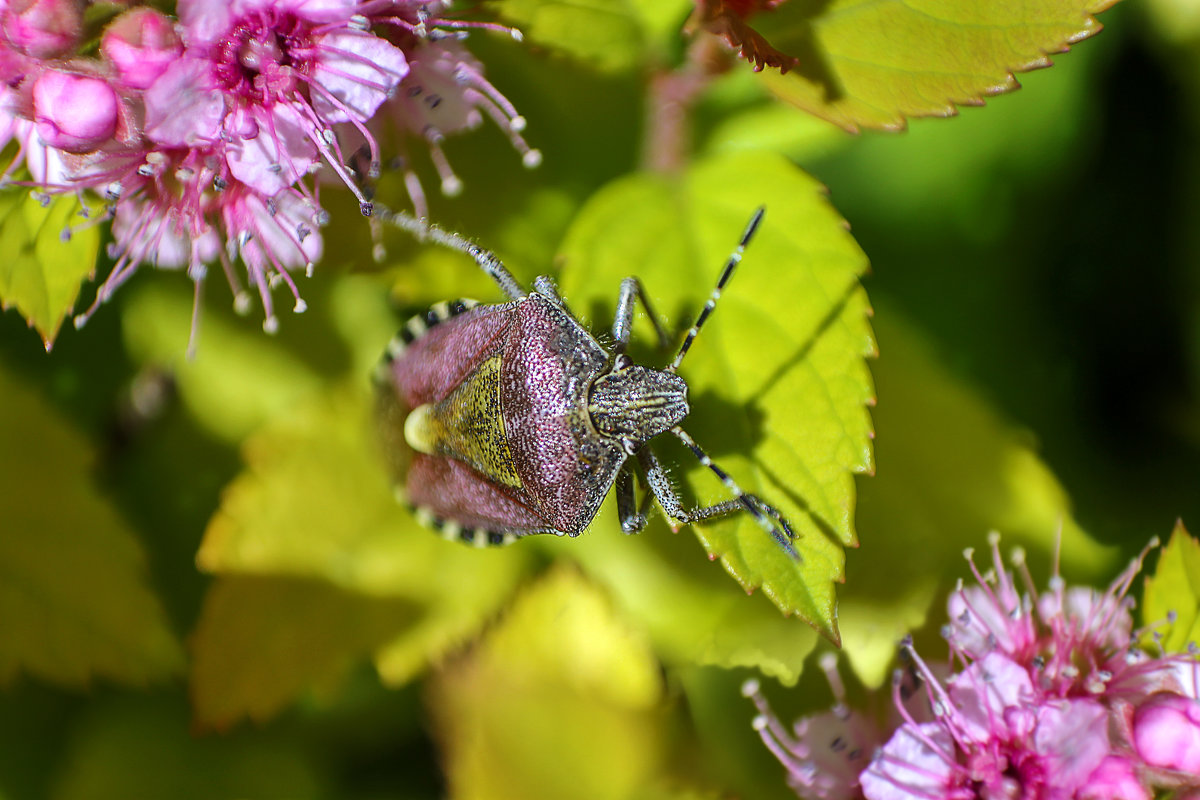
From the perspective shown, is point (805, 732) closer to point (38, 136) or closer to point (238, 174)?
point (238, 174)

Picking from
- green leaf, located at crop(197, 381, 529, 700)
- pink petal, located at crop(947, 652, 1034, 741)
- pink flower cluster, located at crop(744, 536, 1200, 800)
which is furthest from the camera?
green leaf, located at crop(197, 381, 529, 700)

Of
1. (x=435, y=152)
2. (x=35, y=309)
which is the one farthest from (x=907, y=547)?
(x=35, y=309)

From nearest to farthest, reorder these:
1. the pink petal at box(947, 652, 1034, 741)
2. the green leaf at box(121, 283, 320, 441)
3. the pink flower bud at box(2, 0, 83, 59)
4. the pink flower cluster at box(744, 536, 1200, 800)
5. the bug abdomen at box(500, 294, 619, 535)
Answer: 1. the pink flower bud at box(2, 0, 83, 59)
2. the pink flower cluster at box(744, 536, 1200, 800)
3. the pink petal at box(947, 652, 1034, 741)
4. the bug abdomen at box(500, 294, 619, 535)
5. the green leaf at box(121, 283, 320, 441)

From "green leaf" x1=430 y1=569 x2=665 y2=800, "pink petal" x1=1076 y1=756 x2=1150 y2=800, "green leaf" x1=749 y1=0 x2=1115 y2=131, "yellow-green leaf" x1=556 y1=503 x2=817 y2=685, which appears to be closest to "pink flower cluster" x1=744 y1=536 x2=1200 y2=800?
"pink petal" x1=1076 y1=756 x2=1150 y2=800

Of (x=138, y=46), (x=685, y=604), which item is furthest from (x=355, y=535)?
(x=138, y=46)

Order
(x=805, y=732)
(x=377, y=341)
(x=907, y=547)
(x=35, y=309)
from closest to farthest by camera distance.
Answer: (x=35, y=309) → (x=805, y=732) → (x=907, y=547) → (x=377, y=341)

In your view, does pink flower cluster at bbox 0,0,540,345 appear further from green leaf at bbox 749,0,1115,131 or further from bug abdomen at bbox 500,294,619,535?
green leaf at bbox 749,0,1115,131

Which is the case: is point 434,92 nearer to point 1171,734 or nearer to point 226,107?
point 226,107

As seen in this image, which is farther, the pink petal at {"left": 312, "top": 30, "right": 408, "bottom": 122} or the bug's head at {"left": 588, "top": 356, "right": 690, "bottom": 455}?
the bug's head at {"left": 588, "top": 356, "right": 690, "bottom": 455}
